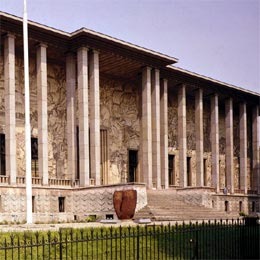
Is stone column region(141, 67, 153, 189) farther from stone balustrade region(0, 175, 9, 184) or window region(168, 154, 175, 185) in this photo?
stone balustrade region(0, 175, 9, 184)

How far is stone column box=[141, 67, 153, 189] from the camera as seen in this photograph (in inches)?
1373

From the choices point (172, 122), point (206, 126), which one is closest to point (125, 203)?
point (172, 122)

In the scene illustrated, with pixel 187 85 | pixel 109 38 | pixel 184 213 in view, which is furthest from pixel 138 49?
pixel 184 213

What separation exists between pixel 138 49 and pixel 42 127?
902 centimetres

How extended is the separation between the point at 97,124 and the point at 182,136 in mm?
9833

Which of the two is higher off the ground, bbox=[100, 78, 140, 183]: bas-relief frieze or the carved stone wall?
bbox=[100, 78, 140, 183]: bas-relief frieze

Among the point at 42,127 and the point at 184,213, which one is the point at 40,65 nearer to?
the point at 42,127

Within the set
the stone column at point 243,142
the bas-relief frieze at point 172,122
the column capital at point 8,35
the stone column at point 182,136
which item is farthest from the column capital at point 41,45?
the stone column at point 243,142

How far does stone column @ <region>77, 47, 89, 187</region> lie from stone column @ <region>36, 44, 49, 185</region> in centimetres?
244

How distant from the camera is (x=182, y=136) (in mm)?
39188

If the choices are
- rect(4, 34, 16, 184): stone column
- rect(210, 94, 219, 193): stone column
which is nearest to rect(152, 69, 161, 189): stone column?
rect(210, 94, 219, 193): stone column

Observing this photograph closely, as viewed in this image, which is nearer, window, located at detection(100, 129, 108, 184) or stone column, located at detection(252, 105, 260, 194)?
window, located at detection(100, 129, 108, 184)

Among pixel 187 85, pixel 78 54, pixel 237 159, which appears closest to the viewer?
pixel 78 54

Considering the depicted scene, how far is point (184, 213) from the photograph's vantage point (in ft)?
94.3
